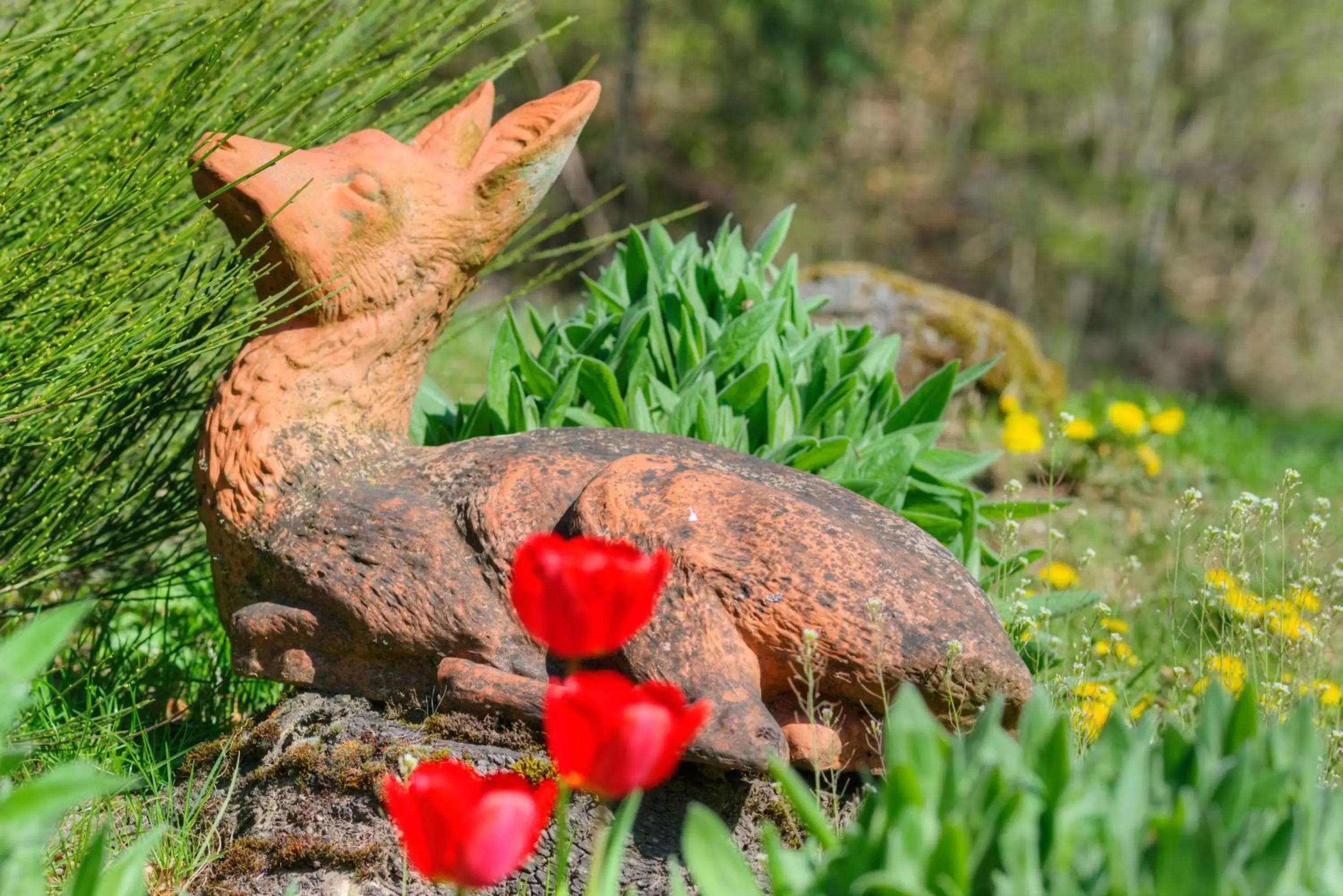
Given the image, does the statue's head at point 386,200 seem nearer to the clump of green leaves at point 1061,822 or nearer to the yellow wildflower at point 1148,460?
the clump of green leaves at point 1061,822

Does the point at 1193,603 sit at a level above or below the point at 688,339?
below

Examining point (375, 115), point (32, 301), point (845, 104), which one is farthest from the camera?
point (845, 104)

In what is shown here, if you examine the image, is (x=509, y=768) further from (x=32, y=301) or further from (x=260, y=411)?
(x=32, y=301)

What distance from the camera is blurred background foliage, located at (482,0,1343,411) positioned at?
1350cm

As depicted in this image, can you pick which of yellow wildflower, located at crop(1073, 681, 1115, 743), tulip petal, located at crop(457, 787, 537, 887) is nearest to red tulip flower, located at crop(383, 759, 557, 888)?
tulip petal, located at crop(457, 787, 537, 887)

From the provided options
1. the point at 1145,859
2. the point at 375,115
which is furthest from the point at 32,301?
the point at 1145,859

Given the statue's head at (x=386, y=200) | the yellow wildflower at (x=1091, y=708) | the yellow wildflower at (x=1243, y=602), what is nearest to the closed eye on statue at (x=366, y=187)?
the statue's head at (x=386, y=200)

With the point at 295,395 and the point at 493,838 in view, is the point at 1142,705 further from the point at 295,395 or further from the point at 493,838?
the point at 493,838

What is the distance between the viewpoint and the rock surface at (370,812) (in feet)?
7.55

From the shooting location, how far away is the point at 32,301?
8.15 feet

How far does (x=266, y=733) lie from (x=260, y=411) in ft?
2.11

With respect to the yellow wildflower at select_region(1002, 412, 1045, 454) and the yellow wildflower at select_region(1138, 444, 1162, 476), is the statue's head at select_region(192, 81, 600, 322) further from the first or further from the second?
the yellow wildflower at select_region(1138, 444, 1162, 476)

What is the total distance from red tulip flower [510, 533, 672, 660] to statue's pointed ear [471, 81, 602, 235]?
1.31 m

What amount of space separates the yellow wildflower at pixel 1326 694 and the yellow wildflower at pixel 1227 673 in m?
0.14
